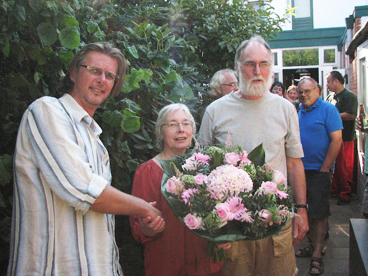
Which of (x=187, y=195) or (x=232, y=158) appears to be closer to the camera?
(x=187, y=195)

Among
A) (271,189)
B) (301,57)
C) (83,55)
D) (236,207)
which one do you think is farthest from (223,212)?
(301,57)

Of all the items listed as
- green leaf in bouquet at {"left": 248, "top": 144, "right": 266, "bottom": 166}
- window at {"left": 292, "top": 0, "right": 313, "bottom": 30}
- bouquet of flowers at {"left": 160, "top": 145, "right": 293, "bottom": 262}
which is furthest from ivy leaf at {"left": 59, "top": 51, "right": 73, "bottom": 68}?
window at {"left": 292, "top": 0, "right": 313, "bottom": 30}

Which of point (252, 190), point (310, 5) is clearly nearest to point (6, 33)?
point (252, 190)

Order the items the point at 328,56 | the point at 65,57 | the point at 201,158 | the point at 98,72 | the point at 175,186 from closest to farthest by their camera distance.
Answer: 1. the point at 175,186
2. the point at 201,158
3. the point at 98,72
4. the point at 65,57
5. the point at 328,56

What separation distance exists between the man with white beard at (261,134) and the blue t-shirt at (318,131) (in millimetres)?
1941

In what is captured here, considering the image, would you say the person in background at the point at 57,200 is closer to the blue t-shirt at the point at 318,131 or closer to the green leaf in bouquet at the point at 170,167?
the green leaf in bouquet at the point at 170,167

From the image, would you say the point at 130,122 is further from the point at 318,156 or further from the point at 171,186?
the point at 318,156

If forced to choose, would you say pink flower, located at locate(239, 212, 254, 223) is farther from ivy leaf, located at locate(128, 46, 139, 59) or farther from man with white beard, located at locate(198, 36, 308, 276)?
ivy leaf, located at locate(128, 46, 139, 59)

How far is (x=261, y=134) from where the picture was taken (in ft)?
8.71

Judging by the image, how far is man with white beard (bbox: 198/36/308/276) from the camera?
8.49ft

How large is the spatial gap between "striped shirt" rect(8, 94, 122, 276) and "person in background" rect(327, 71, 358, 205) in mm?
6310

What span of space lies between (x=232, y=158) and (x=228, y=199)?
265 mm

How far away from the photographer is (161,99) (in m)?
3.32

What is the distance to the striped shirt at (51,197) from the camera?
1.64 m
